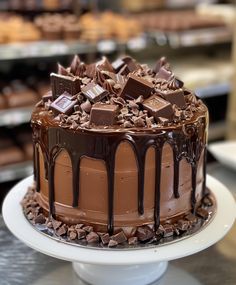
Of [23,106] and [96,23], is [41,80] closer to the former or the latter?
[23,106]

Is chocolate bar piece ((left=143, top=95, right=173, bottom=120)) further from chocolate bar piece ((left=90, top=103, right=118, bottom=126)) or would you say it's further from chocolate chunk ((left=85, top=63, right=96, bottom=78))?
chocolate chunk ((left=85, top=63, right=96, bottom=78))

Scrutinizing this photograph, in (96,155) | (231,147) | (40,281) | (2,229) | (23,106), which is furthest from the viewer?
(23,106)

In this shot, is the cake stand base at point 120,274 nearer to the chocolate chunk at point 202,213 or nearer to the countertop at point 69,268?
the countertop at point 69,268

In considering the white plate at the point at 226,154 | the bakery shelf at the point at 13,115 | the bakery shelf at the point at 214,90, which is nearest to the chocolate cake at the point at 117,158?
the white plate at the point at 226,154

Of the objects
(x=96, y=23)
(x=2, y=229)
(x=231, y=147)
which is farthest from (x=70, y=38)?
(x=2, y=229)

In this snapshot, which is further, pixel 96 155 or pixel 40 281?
pixel 40 281

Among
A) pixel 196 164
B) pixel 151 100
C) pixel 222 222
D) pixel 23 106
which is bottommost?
pixel 23 106

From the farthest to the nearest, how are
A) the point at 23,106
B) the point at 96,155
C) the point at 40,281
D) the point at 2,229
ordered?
the point at 23,106, the point at 2,229, the point at 40,281, the point at 96,155

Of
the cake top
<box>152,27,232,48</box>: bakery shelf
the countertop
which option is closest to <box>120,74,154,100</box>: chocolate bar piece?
the cake top
